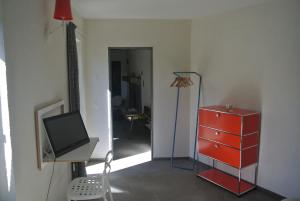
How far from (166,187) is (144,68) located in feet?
12.9

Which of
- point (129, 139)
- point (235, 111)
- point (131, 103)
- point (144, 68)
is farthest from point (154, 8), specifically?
point (131, 103)

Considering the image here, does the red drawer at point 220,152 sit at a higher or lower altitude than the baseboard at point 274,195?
higher

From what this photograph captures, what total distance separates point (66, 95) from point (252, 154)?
2342 millimetres

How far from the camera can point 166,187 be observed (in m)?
3.38

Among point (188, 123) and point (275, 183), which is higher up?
point (188, 123)

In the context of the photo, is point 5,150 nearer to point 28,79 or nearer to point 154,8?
point 28,79

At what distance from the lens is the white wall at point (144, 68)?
631cm

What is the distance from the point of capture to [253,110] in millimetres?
3211

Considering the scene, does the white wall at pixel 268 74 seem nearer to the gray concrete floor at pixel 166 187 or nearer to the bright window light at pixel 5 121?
the gray concrete floor at pixel 166 187

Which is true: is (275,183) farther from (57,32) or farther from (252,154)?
(57,32)

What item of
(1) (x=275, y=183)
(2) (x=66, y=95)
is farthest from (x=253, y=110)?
(2) (x=66, y=95)

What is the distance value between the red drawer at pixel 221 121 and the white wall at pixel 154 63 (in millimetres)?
849

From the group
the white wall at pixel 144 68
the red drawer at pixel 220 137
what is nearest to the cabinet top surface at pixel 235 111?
the red drawer at pixel 220 137

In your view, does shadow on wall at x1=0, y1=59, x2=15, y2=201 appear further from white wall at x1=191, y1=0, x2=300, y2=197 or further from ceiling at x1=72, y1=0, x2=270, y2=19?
white wall at x1=191, y1=0, x2=300, y2=197
